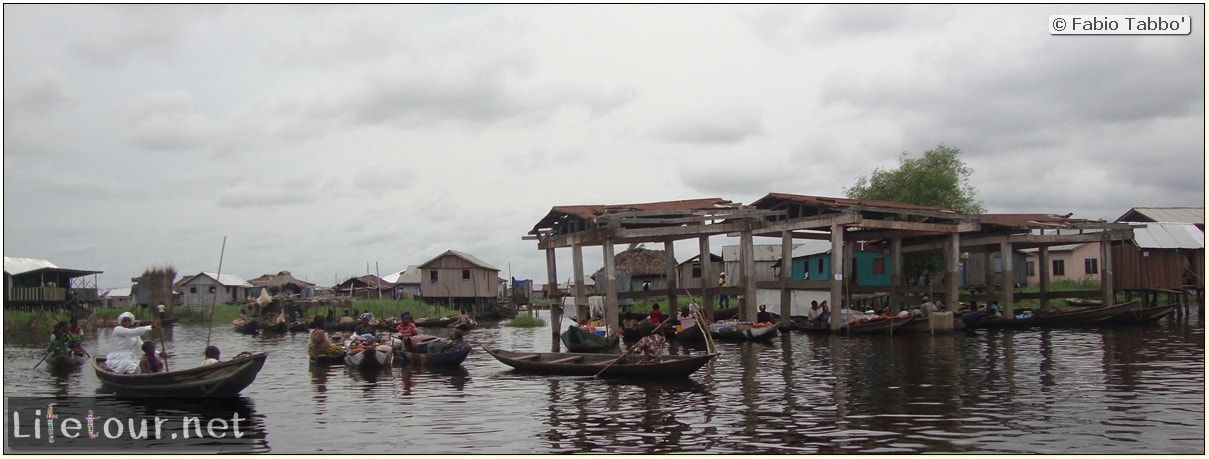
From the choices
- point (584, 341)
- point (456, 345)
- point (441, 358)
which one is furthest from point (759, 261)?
point (441, 358)

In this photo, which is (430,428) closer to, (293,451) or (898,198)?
(293,451)

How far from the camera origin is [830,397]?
1462 centimetres

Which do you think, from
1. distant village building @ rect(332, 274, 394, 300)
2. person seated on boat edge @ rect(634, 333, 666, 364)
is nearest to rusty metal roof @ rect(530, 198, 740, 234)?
person seated on boat edge @ rect(634, 333, 666, 364)

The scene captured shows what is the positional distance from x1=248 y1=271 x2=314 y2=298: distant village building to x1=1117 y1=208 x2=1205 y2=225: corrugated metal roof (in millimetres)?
51673

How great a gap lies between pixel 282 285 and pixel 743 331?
50.5m

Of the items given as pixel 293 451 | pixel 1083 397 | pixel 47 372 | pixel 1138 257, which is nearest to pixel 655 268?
pixel 1138 257

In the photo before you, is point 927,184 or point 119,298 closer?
point 927,184

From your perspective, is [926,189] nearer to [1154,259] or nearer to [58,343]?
[1154,259]

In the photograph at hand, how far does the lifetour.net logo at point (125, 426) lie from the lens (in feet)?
37.1

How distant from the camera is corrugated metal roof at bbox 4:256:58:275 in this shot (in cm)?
4212

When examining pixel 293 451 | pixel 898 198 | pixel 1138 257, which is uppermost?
pixel 898 198

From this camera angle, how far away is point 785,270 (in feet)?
96.7

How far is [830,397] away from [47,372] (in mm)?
17395

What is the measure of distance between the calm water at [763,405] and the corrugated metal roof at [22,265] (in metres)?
22.9
